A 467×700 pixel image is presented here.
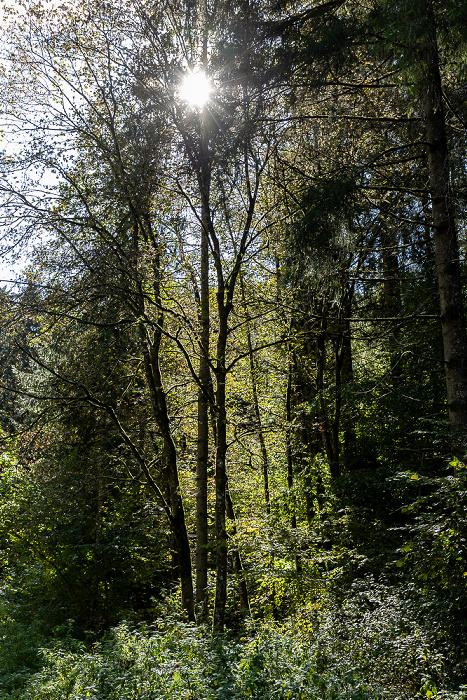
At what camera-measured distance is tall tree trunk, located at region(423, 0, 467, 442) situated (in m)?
6.05

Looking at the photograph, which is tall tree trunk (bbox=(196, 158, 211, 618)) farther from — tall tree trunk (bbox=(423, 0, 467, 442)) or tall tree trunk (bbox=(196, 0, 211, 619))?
tall tree trunk (bbox=(423, 0, 467, 442))

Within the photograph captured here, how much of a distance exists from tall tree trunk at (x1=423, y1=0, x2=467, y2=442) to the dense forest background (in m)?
0.03

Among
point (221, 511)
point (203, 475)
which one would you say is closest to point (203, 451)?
point (203, 475)

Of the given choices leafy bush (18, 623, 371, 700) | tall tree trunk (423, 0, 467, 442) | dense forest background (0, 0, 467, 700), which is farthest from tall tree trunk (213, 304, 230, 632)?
tall tree trunk (423, 0, 467, 442)

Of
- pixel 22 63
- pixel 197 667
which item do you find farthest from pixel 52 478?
pixel 22 63

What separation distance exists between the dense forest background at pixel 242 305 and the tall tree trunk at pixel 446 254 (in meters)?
0.03

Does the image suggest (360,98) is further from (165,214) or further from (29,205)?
(29,205)

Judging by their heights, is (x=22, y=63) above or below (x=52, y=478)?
above

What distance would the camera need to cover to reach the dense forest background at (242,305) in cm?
538

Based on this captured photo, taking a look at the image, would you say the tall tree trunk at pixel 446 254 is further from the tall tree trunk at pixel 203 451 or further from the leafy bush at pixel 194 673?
the tall tree trunk at pixel 203 451

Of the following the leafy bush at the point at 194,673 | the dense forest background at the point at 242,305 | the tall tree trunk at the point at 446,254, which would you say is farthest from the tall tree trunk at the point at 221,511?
the tall tree trunk at the point at 446,254

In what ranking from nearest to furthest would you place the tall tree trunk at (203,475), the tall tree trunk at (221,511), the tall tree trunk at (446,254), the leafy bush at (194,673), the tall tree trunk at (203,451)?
the leafy bush at (194,673), the tall tree trunk at (446,254), the tall tree trunk at (221,511), the tall tree trunk at (203,451), the tall tree trunk at (203,475)

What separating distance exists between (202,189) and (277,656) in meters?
5.59

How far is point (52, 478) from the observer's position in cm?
1020
